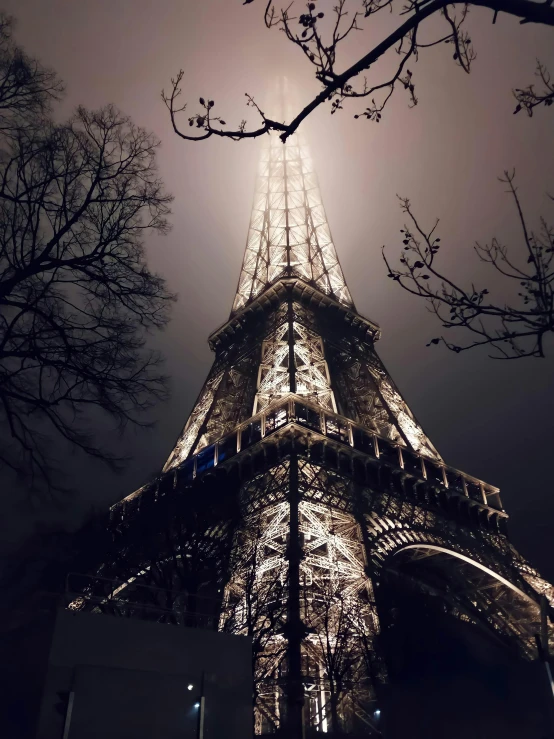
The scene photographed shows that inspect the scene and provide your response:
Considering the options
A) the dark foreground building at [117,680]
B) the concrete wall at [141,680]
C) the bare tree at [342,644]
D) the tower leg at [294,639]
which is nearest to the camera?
the dark foreground building at [117,680]

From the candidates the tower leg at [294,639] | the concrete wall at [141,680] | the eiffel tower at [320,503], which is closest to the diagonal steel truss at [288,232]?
the eiffel tower at [320,503]

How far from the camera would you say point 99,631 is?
7676mm

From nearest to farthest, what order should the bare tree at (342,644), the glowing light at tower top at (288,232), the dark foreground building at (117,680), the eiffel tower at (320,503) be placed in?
the dark foreground building at (117,680), the bare tree at (342,644), the eiffel tower at (320,503), the glowing light at tower top at (288,232)

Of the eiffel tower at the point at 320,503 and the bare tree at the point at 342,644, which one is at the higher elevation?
the eiffel tower at the point at 320,503

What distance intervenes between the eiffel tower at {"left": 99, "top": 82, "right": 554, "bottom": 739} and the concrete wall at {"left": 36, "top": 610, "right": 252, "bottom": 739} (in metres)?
6.10

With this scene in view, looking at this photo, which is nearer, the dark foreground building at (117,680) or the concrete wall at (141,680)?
the dark foreground building at (117,680)

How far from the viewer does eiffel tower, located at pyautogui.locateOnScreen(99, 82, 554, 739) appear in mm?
18406

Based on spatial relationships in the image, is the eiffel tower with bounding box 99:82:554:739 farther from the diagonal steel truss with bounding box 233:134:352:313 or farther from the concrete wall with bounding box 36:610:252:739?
the concrete wall with bounding box 36:610:252:739

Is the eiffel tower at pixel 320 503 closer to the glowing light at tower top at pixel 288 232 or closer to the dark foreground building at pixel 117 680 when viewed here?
the glowing light at tower top at pixel 288 232

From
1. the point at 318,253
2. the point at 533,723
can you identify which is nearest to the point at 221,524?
the point at 533,723

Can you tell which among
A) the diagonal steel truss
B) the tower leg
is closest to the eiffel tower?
the tower leg

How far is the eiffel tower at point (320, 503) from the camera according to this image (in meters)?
18.4

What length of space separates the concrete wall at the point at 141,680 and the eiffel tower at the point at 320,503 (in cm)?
610

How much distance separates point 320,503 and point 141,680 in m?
15.1
